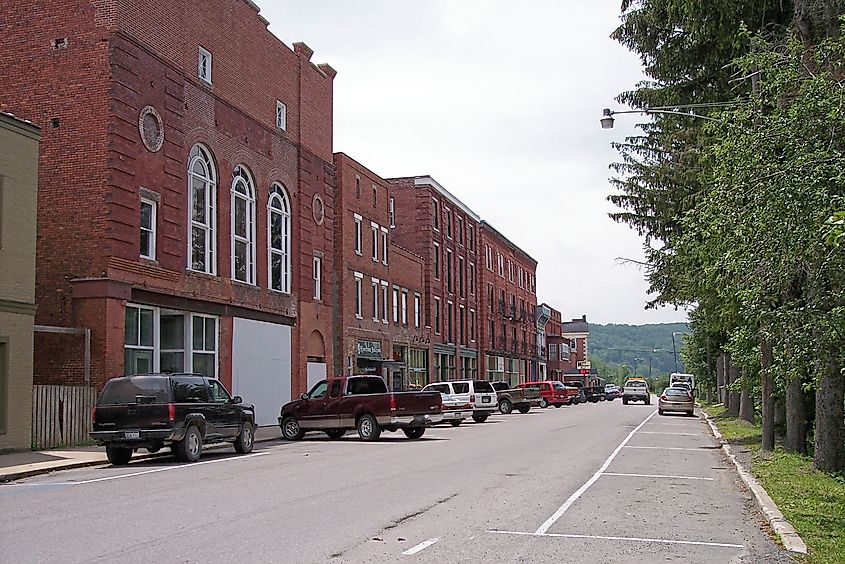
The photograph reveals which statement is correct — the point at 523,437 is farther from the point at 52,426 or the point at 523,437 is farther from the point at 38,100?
the point at 38,100

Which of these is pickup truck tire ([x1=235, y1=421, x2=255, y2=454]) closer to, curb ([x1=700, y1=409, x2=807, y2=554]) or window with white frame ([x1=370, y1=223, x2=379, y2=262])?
curb ([x1=700, y1=409, x2=807, y2=554])

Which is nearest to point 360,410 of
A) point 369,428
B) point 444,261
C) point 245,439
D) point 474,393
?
point 369,428

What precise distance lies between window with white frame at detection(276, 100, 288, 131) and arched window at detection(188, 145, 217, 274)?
5.96m

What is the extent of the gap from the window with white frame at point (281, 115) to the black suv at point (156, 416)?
17.9 meters

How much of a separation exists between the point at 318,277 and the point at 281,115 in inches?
275

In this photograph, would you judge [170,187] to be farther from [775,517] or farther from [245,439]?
[775,517]

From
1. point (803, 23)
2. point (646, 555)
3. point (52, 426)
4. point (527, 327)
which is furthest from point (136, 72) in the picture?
point (527, 327)

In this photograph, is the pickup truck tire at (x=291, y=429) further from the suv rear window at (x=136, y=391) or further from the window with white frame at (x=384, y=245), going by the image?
the window with white frame at (x=384, y=245)

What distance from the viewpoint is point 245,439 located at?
2205cm

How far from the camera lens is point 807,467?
1762cm

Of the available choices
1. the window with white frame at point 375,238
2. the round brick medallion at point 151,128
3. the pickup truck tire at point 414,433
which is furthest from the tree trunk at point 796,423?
the window with white frame at point 375,238

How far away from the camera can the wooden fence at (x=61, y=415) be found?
Answer: 22.3 m

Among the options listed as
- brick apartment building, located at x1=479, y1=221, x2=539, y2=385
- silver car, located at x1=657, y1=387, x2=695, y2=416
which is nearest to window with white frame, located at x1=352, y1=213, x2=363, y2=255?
silver car, located at x1=657, y1=387, x2=695, y2=416

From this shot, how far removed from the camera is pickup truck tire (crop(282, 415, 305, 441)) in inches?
1085
